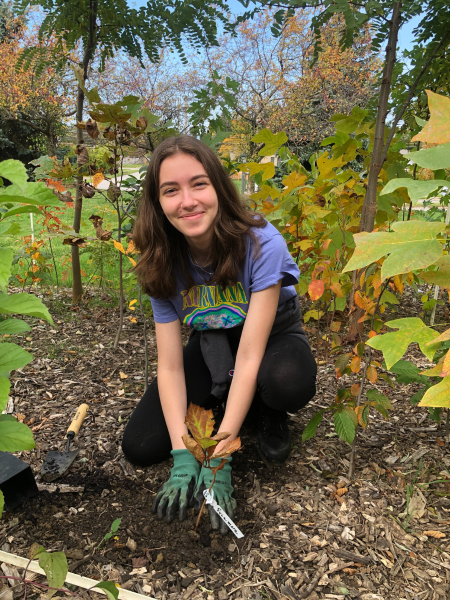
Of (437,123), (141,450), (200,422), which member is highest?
(437,123)

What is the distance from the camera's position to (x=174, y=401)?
62.3 inches

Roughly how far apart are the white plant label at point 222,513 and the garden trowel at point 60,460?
0.57m

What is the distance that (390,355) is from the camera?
0.79 metres

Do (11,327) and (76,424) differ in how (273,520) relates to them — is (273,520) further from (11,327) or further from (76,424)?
(11,327)

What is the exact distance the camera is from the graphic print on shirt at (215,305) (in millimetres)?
1632

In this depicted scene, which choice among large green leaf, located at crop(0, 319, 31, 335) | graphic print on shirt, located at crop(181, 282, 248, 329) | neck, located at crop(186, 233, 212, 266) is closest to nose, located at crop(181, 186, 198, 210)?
neck, located at crop(186, 233, 212, 266)

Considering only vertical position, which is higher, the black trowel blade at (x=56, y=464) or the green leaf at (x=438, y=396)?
the green leaf at (x=438, y=396)

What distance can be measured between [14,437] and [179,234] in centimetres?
101

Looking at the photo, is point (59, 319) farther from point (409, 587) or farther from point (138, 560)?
point (409, 587)

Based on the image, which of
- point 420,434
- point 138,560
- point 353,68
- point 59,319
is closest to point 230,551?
point 138,560

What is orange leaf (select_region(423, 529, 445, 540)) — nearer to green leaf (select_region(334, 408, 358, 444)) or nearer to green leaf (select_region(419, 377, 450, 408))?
green leaf (select_region(334, 408, 358, 444))

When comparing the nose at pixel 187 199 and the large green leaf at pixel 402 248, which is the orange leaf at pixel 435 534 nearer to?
the large green leaf at pixel 402 248

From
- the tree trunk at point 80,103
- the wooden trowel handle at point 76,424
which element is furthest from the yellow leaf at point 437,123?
the tree trunk at point 80,103

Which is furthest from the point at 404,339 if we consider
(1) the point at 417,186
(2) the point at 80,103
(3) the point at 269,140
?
(2) the point at 80,103
